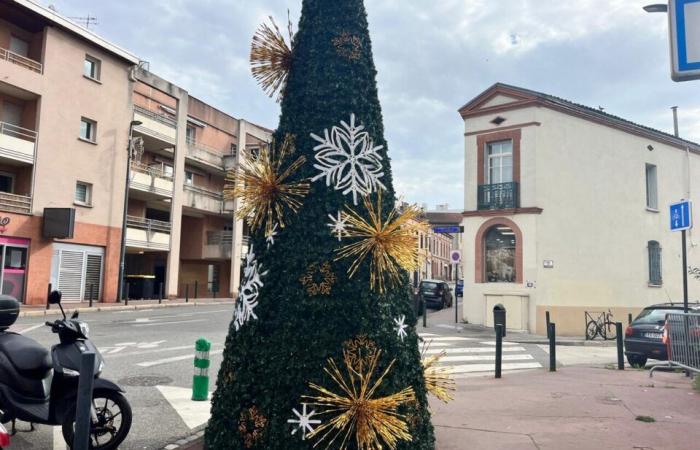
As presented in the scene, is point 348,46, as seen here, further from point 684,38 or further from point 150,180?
point 150,180

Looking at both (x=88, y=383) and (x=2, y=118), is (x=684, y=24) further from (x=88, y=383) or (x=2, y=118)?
(x=2, y=118)

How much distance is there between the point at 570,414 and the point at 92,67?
25256mm

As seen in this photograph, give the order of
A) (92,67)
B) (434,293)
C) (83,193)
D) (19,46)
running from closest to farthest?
(19,46) < (83,193) < (92,67) < (434,293)

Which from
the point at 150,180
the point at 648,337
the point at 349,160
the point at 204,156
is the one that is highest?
the point at 204,156

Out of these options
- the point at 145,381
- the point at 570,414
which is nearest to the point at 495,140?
the point at 570,414

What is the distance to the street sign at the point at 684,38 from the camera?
12.1 ft

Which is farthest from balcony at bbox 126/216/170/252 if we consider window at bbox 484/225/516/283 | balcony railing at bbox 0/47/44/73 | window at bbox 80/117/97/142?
window at bbox 484/225/516/283

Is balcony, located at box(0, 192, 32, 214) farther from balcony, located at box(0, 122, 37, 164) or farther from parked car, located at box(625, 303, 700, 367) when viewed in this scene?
parked car, located at box(625, 303, 700, 367)

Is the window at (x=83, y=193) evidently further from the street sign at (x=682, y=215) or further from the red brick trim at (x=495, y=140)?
the street sign at (x=682, y=215)

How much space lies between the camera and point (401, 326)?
131 inches

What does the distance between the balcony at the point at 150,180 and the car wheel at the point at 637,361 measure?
23331 mm

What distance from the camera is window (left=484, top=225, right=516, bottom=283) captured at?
1939 centimetres

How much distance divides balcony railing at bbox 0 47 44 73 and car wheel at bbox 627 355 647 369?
23.5m

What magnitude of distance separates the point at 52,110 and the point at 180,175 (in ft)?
29.7
